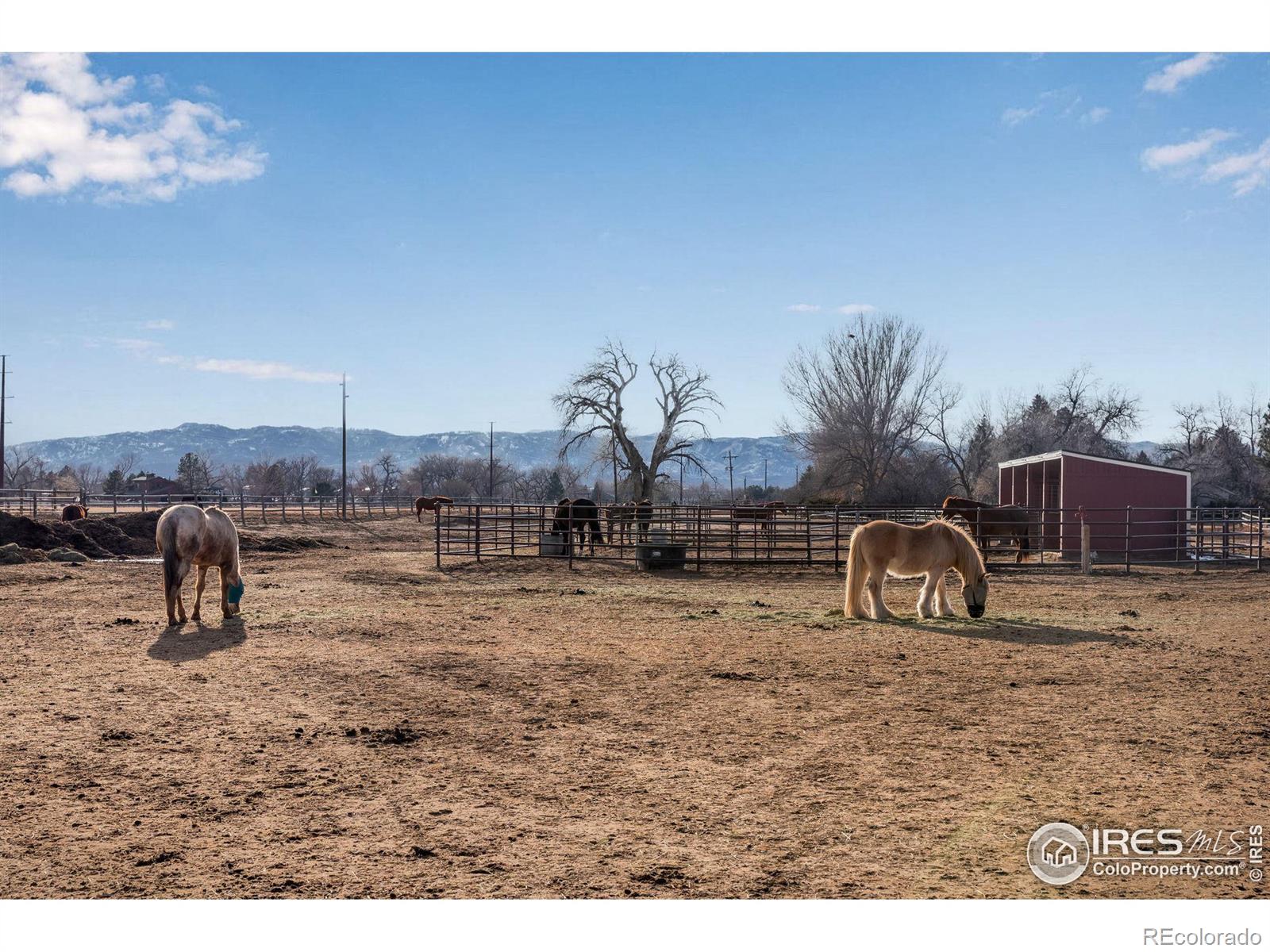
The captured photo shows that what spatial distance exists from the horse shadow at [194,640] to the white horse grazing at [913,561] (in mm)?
6018

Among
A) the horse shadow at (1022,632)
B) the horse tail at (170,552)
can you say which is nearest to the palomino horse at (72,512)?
the horse tail at (170,552)

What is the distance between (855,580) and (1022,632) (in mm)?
1670

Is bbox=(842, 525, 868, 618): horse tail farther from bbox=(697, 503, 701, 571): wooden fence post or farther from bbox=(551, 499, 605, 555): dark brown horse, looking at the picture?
bbox=(551, 499, 605, 555): dark brown horse

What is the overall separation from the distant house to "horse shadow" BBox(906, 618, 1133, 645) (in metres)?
69.2

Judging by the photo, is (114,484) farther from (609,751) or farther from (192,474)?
(609,751)

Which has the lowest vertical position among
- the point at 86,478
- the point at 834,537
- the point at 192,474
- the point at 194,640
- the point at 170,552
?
the point at 194,640

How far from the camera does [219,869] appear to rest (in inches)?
128

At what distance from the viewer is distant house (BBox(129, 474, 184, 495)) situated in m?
69.6

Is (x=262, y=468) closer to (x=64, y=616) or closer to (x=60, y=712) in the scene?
(x=64, y=616)

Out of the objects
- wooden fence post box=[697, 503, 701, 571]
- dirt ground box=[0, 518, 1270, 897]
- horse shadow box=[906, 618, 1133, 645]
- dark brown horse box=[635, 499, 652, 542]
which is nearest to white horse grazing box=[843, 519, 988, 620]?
horse shadow box=[906, 618, 1133, 645]

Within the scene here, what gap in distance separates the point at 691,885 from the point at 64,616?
30.2 ft

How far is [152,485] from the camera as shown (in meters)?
72.5

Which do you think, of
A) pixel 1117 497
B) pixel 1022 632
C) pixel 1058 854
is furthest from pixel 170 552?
pixel 1117 497
